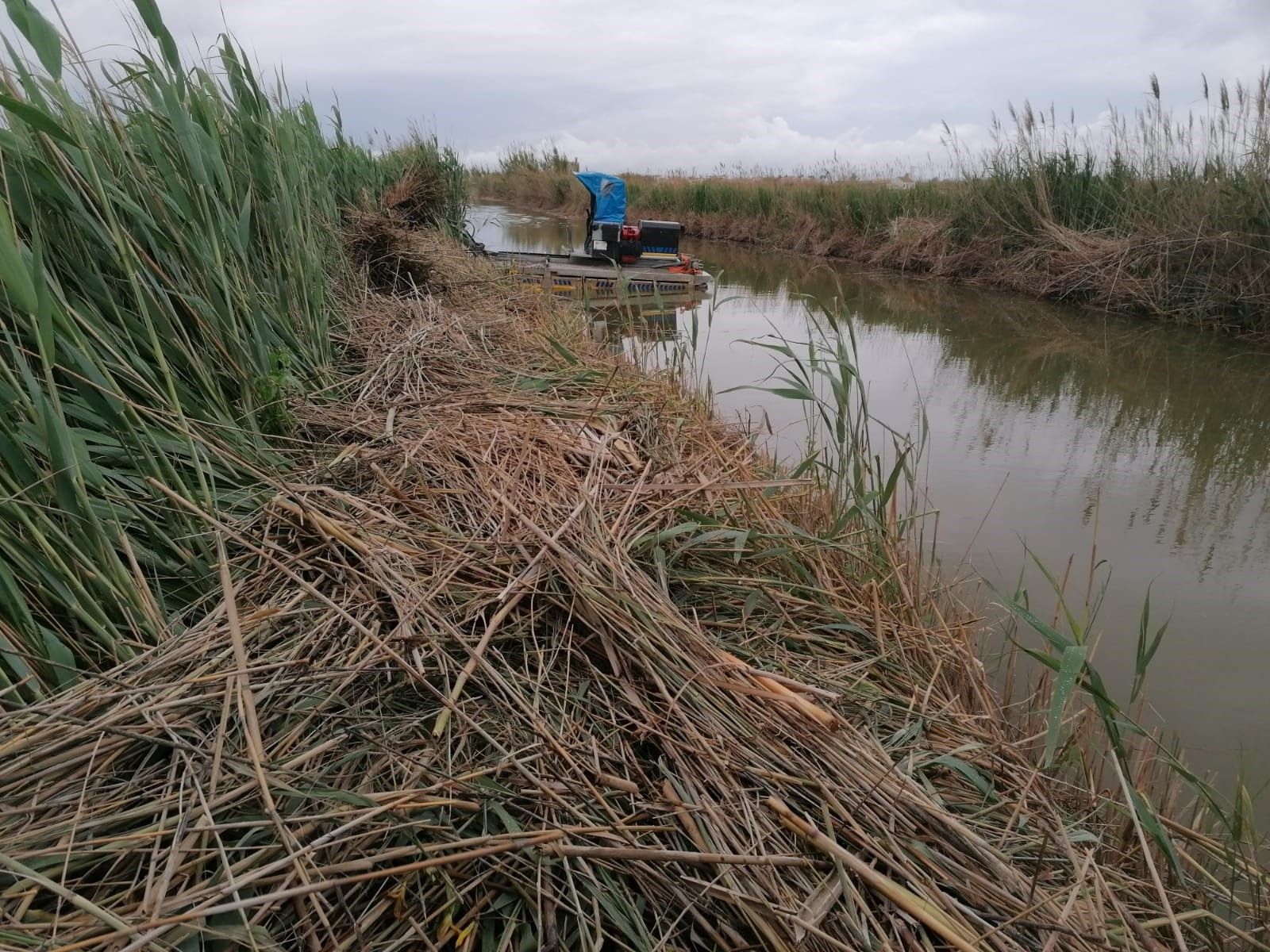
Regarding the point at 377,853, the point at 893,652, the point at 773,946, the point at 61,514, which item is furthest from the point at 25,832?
the point at 893,652

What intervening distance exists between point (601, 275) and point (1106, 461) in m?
6.85

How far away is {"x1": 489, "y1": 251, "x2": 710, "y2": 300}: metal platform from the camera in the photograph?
9.12 metres

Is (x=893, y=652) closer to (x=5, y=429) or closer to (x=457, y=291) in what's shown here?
(x=5, y=429)

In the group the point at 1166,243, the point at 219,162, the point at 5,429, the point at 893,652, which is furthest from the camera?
the point at 1166,243

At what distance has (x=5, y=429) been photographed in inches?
50.4

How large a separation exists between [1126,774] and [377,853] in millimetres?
1575

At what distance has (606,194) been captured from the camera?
38.8 feet

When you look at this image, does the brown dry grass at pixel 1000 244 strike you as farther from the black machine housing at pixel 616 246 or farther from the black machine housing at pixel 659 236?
the black machine housing at pixel 616 246

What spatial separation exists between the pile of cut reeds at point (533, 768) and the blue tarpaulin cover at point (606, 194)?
10697 mm

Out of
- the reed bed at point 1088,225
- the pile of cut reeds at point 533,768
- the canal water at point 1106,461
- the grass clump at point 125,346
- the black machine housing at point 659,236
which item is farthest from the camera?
the black machine housing at point 659,236

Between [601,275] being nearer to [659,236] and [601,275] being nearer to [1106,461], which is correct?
[659,236]

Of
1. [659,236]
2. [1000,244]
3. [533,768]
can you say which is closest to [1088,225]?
[1000,244]

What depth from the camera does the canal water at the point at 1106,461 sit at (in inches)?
108

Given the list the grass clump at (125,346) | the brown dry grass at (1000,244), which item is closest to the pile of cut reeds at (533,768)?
the grass clump at (125,346)
